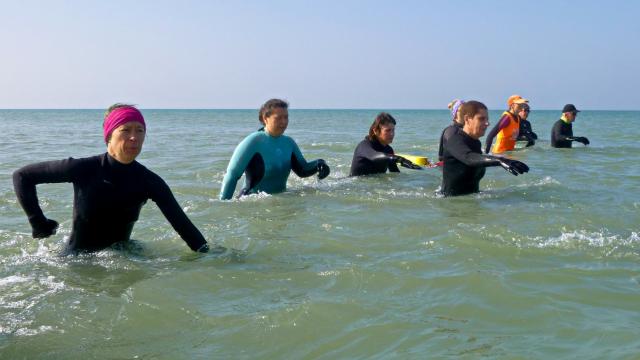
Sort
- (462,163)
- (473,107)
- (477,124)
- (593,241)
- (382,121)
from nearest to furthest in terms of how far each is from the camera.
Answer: (593,241)
(473,107)
(477,124)
(462,163)
(382,121)

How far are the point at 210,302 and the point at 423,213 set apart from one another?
134 inches

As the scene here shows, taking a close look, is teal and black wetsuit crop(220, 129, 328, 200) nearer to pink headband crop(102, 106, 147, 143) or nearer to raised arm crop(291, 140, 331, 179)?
raised arm crop(291, 140, 331, 179)

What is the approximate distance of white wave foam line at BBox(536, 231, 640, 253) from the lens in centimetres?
499

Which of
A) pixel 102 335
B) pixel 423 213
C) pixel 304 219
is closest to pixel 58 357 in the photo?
pixel 102 335

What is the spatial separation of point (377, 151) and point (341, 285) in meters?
5.30

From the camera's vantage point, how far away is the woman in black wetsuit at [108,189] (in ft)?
13.1

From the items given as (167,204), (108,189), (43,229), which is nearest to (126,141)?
(108,189)

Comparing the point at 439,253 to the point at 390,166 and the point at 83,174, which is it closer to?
the point at 83,174

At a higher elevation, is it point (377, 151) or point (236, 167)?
point (377, 151)

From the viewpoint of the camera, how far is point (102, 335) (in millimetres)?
3152

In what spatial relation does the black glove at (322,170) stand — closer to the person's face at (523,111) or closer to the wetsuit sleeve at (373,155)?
the wetsuit sleeve at (373,155)

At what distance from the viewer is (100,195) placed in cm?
425

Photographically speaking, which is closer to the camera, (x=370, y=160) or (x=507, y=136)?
(x=370, y=160)

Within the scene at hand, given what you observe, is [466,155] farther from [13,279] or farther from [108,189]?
[13,279]
